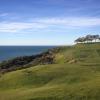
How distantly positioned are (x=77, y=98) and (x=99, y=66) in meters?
28.2

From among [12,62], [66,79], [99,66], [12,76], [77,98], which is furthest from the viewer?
[12,62]

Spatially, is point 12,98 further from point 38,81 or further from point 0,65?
point 0,65

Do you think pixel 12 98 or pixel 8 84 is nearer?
pixel 12 98

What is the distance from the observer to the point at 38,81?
5616cm

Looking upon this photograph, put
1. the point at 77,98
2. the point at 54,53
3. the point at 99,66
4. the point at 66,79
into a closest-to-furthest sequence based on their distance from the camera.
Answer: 1. the point at 77,98
2. the point at 66,79
3. the point at 99,66
4. the point at 54,53

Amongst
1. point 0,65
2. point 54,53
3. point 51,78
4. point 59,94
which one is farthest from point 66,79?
point 54,53

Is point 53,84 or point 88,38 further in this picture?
point 88,38

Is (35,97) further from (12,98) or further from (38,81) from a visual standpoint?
(38,81)

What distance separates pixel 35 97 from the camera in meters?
42.7

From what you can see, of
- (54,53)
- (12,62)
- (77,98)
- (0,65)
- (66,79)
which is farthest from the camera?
(54,53)

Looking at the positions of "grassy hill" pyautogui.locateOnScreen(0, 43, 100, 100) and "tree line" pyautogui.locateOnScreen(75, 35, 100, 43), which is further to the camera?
"tree line" pyautogui.locateOnScreen(75, 35, 100, 43)

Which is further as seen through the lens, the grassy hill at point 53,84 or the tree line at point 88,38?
the tree line at point 88,38

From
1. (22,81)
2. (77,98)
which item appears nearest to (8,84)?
(22,81)

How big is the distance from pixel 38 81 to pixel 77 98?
15.7m
